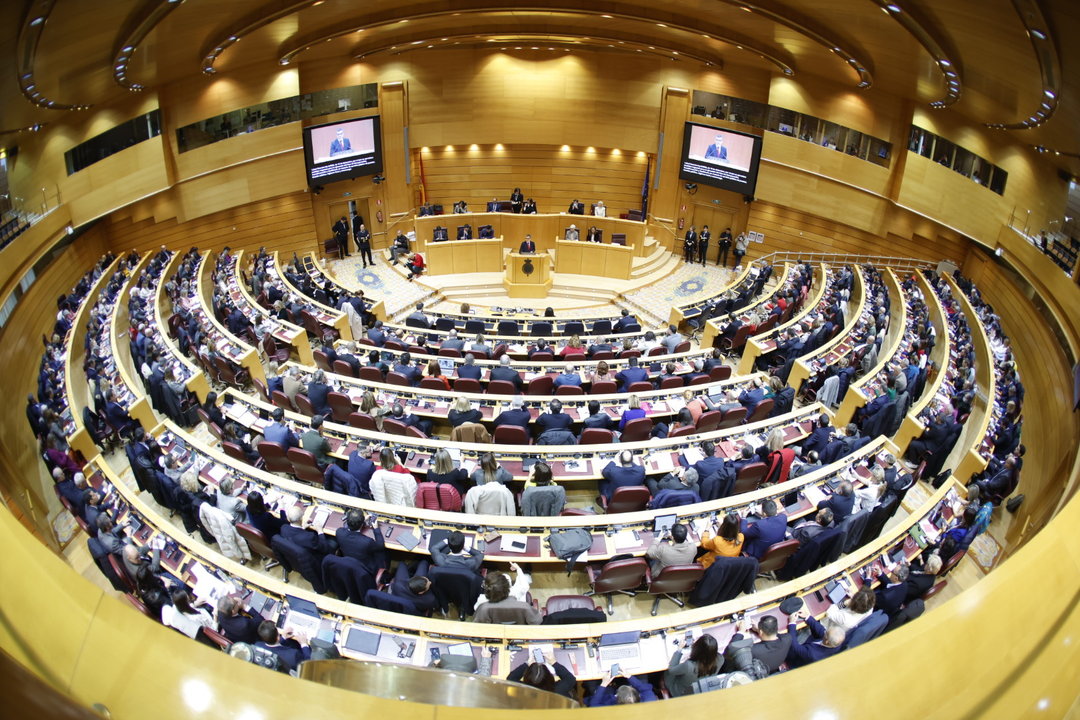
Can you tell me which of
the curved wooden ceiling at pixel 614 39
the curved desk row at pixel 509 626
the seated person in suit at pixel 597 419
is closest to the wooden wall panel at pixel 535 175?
the curved wooden ceiling at pixel 614 39

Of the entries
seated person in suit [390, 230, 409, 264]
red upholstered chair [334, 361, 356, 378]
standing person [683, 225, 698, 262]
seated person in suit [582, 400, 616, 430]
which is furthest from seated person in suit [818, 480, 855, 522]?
seated person in suit [390, 230, 409, 264]

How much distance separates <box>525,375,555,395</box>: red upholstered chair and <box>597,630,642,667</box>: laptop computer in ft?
18.7

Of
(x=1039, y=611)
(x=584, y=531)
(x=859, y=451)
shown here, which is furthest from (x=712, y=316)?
(x=1039, y=611)

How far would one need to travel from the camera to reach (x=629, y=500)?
27.8 ft

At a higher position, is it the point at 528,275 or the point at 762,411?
the point at 528,275

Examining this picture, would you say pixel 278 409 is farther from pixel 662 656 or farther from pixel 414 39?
pixel 414 39

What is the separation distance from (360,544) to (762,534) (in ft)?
14.9

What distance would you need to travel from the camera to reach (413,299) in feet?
62.5

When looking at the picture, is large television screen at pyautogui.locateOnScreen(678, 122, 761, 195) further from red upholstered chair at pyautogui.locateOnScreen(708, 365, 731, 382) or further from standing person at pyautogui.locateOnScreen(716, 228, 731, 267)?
red upholstered chair at pyautogui.locateOnScreen(708, 365, 731, 382)

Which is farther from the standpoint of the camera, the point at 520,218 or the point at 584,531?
the point at 520,218

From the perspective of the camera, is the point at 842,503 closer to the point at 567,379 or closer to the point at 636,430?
the point at 636,430

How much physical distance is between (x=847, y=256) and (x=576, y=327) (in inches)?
384

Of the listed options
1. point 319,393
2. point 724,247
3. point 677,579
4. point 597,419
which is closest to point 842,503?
point 677,579

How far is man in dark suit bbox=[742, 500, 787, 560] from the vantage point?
770cm
